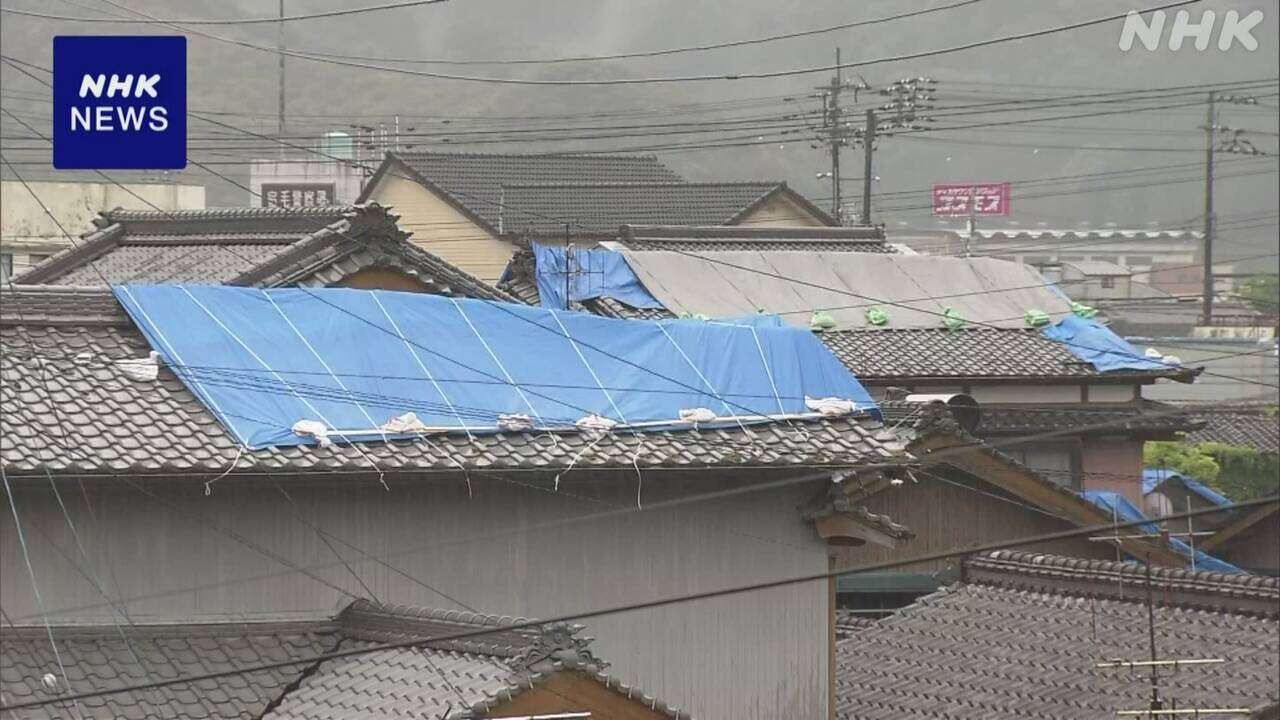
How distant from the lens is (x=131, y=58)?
1290 cm

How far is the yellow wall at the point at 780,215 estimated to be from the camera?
45.2m

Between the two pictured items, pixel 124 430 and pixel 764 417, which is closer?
pixel 124 430

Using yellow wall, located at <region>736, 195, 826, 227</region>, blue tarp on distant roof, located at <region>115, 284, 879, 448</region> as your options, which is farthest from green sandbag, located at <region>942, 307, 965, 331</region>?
yellow wall, located at <region>736, 195, 826, 227</region>

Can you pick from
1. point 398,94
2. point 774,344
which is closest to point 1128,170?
point 398,94

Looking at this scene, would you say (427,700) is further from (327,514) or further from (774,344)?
(774,344)

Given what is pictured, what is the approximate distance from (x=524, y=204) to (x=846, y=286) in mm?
16694

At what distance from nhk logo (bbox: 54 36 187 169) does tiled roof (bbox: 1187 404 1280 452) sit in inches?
1246

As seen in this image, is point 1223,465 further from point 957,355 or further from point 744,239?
point 744,239

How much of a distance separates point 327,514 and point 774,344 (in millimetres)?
4957

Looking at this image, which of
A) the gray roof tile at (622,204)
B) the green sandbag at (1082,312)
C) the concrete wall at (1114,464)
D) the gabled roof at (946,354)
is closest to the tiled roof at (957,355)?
the gabled roof at (946,354)

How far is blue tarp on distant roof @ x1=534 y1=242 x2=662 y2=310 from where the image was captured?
29.2m

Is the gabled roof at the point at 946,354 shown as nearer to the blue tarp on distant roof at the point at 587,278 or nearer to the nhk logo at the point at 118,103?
the blue tarp on distant roof at the point at 587,278

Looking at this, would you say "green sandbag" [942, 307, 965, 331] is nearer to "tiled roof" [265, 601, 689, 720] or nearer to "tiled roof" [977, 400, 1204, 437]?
"tiled roof" [977, 400, 1204, 437]

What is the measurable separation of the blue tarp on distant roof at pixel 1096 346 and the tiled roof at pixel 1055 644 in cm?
1291
